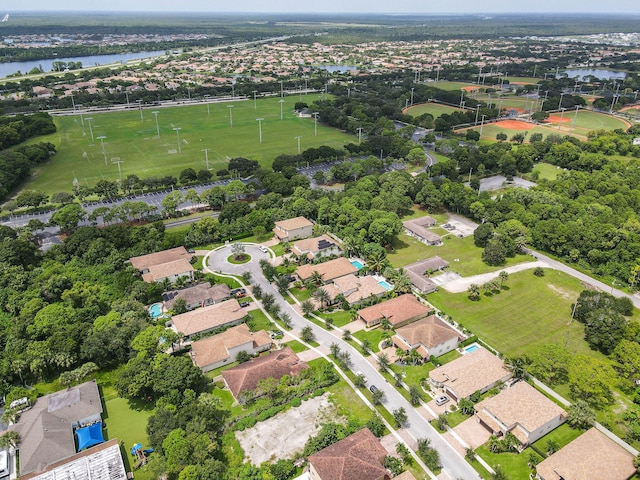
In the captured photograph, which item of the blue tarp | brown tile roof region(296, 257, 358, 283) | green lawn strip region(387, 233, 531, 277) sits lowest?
the blue tarp

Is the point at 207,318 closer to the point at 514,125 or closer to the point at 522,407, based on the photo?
the point at 522,407

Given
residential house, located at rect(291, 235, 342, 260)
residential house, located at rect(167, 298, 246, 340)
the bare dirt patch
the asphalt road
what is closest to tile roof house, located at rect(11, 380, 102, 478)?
residential house, located at rect(167, 298, 246, 340)

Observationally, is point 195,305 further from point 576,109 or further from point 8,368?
point 576,109

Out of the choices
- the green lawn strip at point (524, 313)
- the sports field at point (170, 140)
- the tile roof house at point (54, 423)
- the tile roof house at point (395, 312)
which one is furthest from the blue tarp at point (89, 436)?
the sports field at point (170, 140)

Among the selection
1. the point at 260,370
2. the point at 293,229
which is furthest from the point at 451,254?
the point at 260,370


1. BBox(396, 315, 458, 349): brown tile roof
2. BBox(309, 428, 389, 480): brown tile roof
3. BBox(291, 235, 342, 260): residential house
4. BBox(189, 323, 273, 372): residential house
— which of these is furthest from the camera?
BBox(291, 235, 342, 260): residential house

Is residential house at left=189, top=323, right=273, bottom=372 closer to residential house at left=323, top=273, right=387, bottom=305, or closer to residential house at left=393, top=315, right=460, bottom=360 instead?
residential house at left=323, top=273, right=387, bottom=305

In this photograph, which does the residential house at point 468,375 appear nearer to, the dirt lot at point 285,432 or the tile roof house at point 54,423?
the dirt lot at point 285,432

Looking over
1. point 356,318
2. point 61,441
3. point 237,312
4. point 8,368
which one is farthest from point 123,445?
point 356,318
